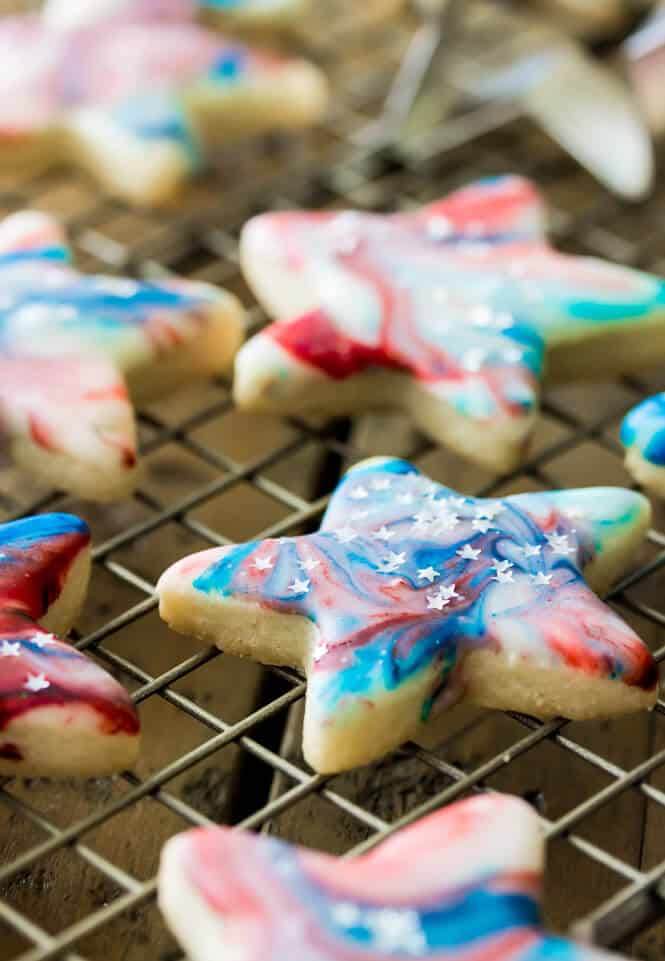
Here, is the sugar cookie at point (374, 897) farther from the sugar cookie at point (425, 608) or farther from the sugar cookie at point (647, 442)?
the sugar cookie at point (647, 442)

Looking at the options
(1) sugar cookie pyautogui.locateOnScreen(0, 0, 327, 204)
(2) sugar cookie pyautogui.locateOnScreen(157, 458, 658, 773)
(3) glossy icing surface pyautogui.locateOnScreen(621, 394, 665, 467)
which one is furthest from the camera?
(1) sugar cookie pyautogui.locateOnScreen(0, 0, 327, 204)

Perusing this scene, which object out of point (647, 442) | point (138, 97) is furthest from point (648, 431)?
point (138, 97)

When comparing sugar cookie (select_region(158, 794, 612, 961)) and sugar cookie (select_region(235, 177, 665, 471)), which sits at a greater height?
sugar cookie (select_region(235, 177, 665, 471))

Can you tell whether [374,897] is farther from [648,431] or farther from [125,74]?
[125,74]

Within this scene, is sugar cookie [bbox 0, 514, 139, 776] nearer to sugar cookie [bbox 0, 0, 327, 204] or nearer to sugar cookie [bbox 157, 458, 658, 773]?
sugar cookie [bbox 157, 458, 658, 773]

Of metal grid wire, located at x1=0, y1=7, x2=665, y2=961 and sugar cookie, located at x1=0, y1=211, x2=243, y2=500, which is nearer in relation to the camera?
metal grid wire, located at x1=0, y1=7, x2=665, y2=961

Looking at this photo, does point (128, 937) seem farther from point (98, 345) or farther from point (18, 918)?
point (98, 345)

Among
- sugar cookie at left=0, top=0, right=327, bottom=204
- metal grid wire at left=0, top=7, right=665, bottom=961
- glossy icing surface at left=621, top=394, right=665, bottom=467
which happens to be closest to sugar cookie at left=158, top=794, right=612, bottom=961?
metal grid wire at left=0, top=7, right=665, bottom=961
